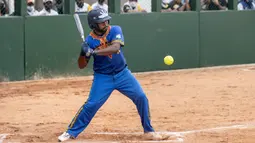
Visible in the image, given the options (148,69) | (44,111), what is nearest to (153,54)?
(148,69)

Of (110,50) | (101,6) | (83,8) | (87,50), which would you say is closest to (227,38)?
(101,6)

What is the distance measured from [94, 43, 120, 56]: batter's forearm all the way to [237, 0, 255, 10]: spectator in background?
10086 mm

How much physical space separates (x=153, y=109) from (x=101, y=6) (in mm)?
4908

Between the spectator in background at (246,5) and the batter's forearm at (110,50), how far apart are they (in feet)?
33.1

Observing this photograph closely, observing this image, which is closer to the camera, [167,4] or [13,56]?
[13,56]

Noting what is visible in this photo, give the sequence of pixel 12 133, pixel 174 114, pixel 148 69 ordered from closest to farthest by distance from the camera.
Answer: pixel 12 133 → pixel 174 114 → pixel 148 69

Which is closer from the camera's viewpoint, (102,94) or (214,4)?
(102,94)

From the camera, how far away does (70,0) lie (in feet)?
46.4

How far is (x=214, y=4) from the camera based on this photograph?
16703mm

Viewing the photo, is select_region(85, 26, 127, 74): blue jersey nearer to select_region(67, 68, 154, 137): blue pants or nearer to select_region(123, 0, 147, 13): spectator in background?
select_region(67, 68, 154, 137): blue pants

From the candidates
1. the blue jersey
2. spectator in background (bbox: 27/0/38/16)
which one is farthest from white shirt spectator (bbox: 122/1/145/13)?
the blue jersey

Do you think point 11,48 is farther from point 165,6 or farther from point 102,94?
point 102,94

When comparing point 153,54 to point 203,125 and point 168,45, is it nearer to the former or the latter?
point 168,45

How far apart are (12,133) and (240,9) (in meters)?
9.87
